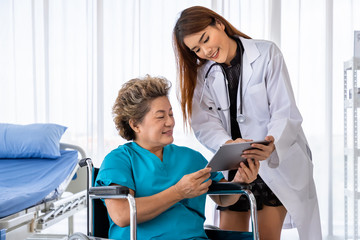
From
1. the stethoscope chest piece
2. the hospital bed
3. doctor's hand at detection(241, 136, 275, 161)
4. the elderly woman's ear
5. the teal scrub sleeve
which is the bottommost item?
the hospital bed

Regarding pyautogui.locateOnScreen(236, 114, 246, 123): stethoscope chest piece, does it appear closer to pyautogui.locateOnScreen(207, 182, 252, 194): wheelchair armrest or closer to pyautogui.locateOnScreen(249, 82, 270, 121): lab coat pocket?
pyautogui.locateOnScreen(249, 82, 270, 121): lab coat pocket

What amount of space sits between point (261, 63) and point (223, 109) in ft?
0.82

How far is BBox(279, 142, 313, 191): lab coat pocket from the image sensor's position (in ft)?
5.25

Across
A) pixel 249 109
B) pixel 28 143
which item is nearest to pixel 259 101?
pixel 249 109

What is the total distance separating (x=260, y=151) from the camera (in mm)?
1417

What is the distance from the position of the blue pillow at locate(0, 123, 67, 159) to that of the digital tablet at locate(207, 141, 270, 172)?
1600 millimetres

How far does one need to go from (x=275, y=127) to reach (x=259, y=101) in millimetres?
155

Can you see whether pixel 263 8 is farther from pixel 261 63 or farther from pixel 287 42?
pixel 261 63

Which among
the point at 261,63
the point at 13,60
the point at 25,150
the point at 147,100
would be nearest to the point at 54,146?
the point at 25,150

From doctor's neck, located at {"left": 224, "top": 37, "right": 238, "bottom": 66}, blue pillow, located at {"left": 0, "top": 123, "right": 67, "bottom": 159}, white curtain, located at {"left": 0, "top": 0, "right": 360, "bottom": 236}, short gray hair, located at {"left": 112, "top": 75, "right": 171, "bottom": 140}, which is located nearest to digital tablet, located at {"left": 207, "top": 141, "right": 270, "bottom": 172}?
short gray hair, located at {"left": 112, "top": 75, "right": 171, "bottom": 140}

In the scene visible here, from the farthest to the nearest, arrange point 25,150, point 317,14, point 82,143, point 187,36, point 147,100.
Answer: point 82,143 < point 317,14 < point 25,150 < point 187,36 < point 147,100

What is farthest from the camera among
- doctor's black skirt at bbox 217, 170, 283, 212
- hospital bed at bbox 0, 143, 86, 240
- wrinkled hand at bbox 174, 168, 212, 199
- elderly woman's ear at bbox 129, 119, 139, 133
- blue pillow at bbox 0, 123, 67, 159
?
blue pillow at bbox 0, 123, 67, 159

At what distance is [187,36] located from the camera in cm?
162

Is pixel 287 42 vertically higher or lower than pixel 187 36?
higher
